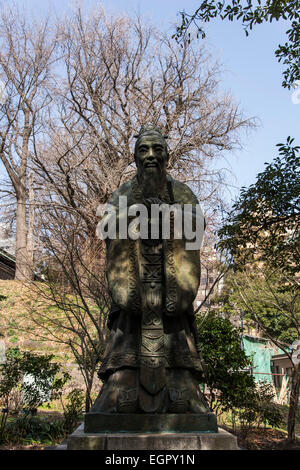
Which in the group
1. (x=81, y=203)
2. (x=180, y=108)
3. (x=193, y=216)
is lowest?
(x=193, y=216)

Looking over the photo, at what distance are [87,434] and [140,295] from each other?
1169mm

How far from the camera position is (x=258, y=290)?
11.2 m

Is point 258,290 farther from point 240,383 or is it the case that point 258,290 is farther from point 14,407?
point 14,407

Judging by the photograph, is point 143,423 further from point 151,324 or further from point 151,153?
point 151,153

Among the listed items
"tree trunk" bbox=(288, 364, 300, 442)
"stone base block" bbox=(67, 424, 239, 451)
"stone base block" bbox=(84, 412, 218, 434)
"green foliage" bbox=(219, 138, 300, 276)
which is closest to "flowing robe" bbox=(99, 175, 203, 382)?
"stone base block" bbox=(84, 412, 218, 434)

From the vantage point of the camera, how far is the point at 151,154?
395 centimetres

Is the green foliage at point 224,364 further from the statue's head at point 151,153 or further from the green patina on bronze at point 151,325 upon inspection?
the statue's head at point 151,153

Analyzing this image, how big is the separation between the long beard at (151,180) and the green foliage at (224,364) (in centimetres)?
493

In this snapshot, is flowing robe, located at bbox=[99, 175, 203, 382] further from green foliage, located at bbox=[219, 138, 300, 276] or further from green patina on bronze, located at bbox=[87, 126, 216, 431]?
green foliage, located at bbox=[219, 138, 300, 276]

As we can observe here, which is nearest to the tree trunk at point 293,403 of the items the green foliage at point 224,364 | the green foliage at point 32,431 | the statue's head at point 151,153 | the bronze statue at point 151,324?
the green foliage at point 224,364

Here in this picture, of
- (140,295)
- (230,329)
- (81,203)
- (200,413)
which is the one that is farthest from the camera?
(81,203)

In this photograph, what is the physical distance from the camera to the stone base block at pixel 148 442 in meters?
3.06

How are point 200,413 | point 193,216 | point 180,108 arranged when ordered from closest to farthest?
point 200,413, point 193,216, point 180,108

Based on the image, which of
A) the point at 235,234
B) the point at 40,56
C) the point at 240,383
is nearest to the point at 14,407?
the point at 240,383
